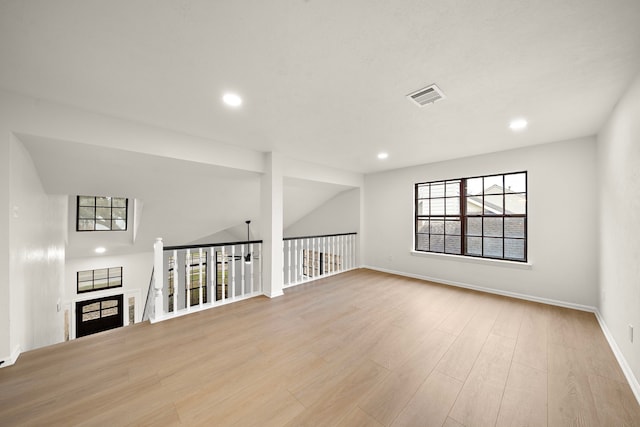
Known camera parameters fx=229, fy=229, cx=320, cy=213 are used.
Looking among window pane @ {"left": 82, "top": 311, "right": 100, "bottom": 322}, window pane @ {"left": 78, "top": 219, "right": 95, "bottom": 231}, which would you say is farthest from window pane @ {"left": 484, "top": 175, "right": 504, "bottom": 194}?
window pane @ {"left": 82, "top": 311, "right": 100, "bottom": 322}

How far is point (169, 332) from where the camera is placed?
2539 millimetres

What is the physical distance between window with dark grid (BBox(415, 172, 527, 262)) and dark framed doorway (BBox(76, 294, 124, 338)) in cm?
895

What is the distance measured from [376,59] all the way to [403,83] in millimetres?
412

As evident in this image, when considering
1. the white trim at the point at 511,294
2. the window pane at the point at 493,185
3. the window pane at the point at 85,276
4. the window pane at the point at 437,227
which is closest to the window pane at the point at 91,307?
the window pane at the point at 85,276

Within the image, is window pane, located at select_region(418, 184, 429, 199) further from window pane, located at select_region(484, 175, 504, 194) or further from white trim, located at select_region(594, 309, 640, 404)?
white trim, located at select_region(594, 309, 640, 404)

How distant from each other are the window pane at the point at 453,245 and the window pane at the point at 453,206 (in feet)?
1.58

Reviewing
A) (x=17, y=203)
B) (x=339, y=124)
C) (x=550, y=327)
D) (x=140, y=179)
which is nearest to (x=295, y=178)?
(x=339, y=124)

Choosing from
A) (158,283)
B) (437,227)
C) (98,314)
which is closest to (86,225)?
(98,314)

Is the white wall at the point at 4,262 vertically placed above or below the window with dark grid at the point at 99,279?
above

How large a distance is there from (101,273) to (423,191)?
30.5 feet

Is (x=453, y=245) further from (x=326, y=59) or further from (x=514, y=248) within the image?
(x=326, y=59)

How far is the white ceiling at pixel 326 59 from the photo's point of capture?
1.27m

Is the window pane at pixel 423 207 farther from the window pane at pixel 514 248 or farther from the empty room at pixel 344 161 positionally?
the window pane at pixel 514 248

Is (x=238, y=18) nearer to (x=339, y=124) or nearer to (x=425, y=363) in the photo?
(x=339, y=124)
